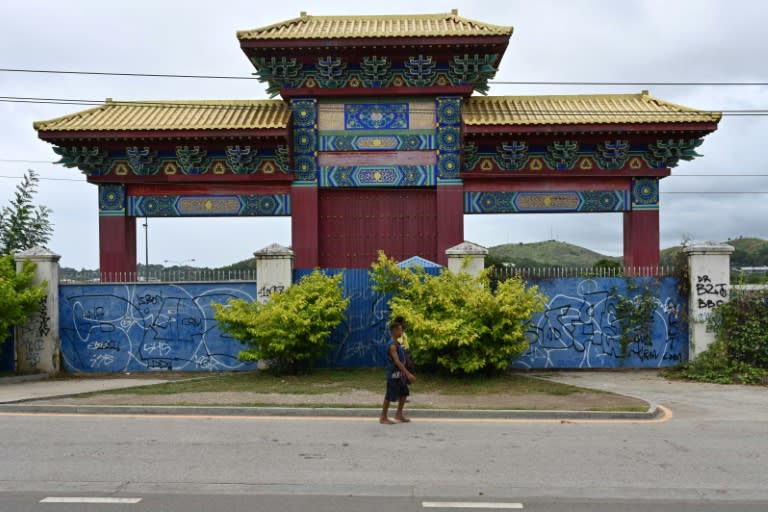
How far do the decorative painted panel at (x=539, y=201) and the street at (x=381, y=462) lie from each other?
7943mm

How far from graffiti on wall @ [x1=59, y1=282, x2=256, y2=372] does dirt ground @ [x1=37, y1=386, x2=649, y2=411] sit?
122 inches

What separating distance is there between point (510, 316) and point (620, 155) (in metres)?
6.92

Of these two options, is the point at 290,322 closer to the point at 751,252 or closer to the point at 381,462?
the point at 381,462

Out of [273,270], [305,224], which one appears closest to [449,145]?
[305,224]

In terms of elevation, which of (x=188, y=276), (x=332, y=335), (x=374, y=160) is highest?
(x=374, y=160)

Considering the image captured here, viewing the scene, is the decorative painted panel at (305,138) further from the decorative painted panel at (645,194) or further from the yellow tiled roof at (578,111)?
the decorative painted panel at (645,194)

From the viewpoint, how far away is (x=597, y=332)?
49.1ft

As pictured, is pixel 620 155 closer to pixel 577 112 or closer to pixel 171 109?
pixel 577 112

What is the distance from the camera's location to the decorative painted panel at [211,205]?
17719 mm

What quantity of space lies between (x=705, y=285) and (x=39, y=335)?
14670 millimetres

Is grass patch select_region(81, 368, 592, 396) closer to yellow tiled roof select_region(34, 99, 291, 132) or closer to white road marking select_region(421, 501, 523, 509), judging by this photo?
white road marking select_region(421, 501, 523, 509)

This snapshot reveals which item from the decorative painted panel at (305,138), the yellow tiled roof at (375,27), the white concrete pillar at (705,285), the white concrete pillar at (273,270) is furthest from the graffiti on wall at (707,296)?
the decorative painted panel at (305,138)

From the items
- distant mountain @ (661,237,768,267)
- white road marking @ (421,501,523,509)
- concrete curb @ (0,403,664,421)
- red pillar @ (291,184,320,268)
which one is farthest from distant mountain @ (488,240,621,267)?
white road marking @ (421,501,523,509)

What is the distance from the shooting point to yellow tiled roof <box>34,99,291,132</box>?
1684 centimetres
